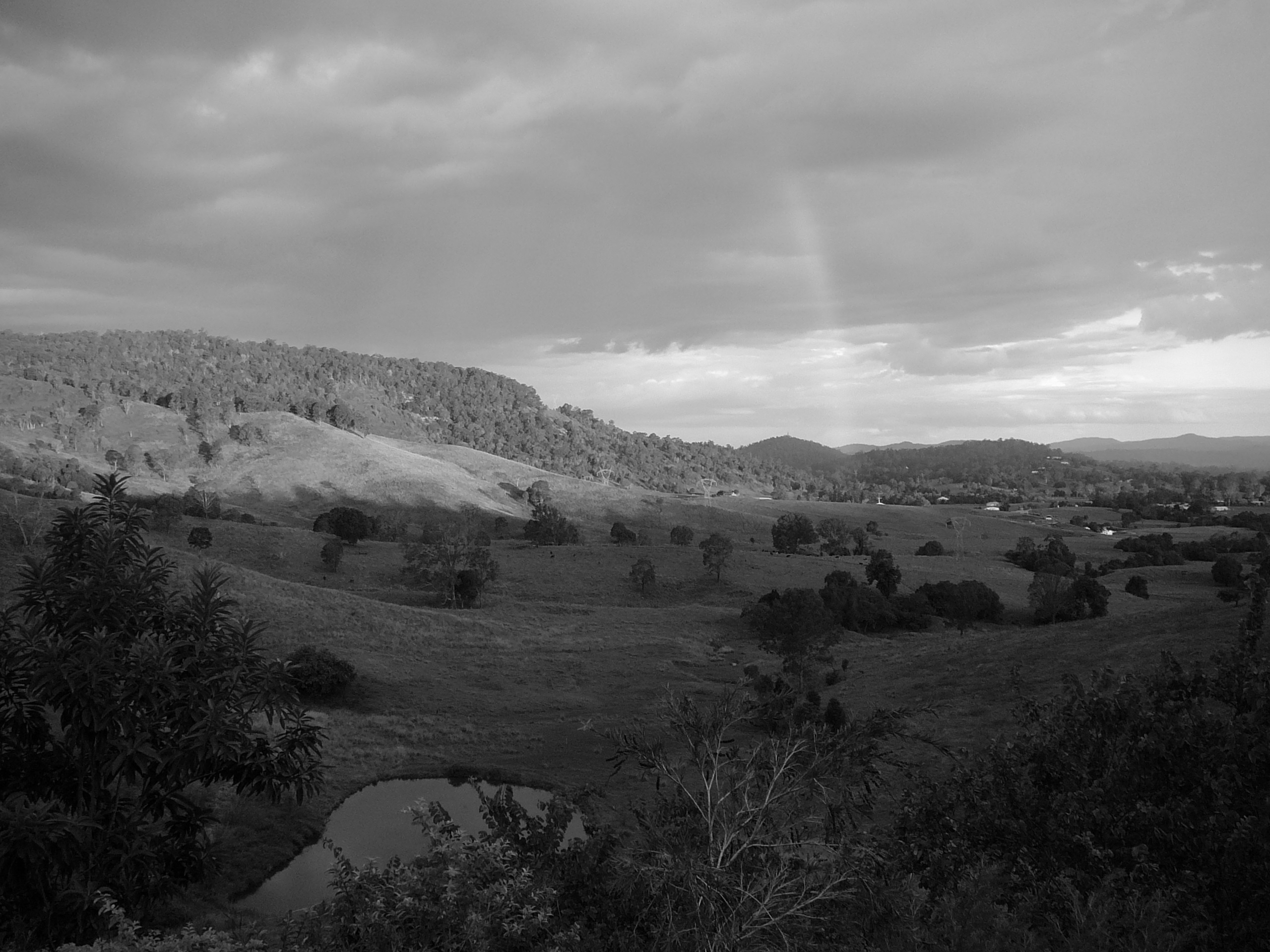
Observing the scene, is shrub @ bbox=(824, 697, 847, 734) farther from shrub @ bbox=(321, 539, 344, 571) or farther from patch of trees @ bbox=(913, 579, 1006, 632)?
shrub @ bbox=(321, 539, 344, 571)

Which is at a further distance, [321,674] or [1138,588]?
[1138,588]

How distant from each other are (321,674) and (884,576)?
47967 millimetres

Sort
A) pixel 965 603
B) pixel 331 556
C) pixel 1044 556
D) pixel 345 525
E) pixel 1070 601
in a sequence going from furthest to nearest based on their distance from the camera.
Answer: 1. pixel 1044 556
2. pixel 345 525
3. pixel 331 556
4. pixel 965 603
5. pixel 1070 601

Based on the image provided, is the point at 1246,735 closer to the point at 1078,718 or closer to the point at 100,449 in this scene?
the point at 1078,718

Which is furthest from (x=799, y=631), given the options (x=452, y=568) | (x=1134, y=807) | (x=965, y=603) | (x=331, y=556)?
(x=331, y=556)

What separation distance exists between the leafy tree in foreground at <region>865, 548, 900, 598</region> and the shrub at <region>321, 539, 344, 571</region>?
43.8 m

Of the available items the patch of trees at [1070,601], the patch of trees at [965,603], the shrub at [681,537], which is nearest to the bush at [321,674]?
the patch of trees at [965,603]

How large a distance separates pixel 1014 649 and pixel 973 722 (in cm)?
997

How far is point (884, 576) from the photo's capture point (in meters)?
69.3

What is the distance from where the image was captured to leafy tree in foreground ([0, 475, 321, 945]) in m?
8.91

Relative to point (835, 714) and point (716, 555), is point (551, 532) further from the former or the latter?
point (835, 714)

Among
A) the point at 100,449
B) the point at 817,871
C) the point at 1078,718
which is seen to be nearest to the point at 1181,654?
the point at 1078,718

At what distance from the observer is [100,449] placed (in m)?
119

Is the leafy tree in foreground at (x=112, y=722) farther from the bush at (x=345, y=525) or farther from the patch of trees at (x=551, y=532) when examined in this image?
the patch of trees at (x=551, y=532)
